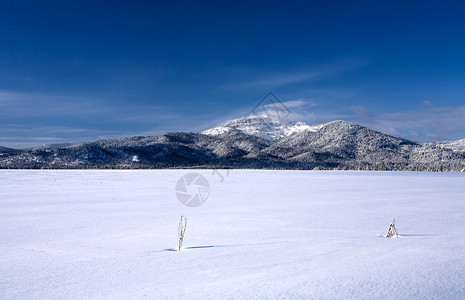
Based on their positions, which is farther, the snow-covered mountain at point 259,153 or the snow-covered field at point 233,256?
the snow-covered mountain at point 259,153

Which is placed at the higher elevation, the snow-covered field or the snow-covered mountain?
the snow-covered mountain

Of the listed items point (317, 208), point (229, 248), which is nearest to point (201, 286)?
point (229, 248)

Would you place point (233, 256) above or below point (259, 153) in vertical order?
below

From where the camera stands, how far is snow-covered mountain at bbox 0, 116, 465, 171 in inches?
3810

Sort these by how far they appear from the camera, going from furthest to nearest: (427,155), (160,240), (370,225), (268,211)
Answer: (427,155) → (268,211) → (370,225) → (160,240)

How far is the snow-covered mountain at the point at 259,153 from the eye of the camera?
96769 millimetres

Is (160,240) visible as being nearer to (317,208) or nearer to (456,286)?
(456,286)

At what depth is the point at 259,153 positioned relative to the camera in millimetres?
138375

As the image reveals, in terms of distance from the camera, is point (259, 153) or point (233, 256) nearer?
point (233, 256)

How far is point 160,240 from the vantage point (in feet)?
22.2

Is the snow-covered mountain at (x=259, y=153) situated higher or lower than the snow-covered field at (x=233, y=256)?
higher

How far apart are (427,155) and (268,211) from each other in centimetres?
12369

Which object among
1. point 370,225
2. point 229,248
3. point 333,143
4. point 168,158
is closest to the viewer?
point 229,248

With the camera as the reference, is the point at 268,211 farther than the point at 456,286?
Yes
